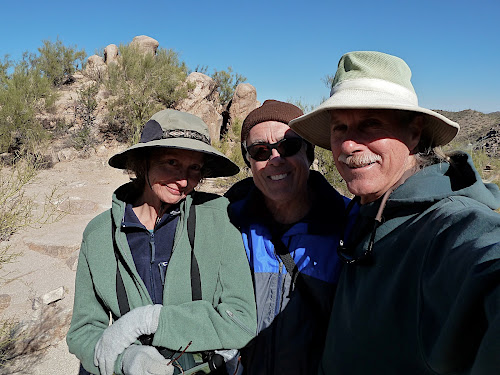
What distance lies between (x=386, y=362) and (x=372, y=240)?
0.31 m

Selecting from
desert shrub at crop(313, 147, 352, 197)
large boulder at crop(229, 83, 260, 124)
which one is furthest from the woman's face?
large boulder at crop(229, 83, 260, 124)

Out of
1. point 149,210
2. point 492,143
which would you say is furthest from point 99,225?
point 492,143

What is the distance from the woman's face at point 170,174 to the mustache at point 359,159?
31.8 inches

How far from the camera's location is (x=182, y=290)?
150 cm

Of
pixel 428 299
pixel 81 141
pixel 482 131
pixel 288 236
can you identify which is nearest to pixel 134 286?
pixel 288 236

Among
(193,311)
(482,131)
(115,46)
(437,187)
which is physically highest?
(115,46)

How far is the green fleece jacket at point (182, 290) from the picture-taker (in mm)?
1409

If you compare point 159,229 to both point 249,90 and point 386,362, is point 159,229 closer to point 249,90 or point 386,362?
point 386,362

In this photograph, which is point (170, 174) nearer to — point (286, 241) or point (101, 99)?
point (286, 241)

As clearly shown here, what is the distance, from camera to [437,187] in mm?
866

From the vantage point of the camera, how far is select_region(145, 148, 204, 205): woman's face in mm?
1621

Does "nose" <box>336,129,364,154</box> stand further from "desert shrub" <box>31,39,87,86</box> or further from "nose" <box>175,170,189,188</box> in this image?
"desert shrub" <box>31,39,87,86</box>

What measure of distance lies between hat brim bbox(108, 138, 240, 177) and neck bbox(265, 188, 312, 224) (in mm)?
364

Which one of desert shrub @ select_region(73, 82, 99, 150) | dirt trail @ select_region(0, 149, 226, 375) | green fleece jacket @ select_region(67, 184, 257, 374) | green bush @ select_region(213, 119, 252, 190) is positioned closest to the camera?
green fleece jacket @ select_region(67, 184, 257, 374)
